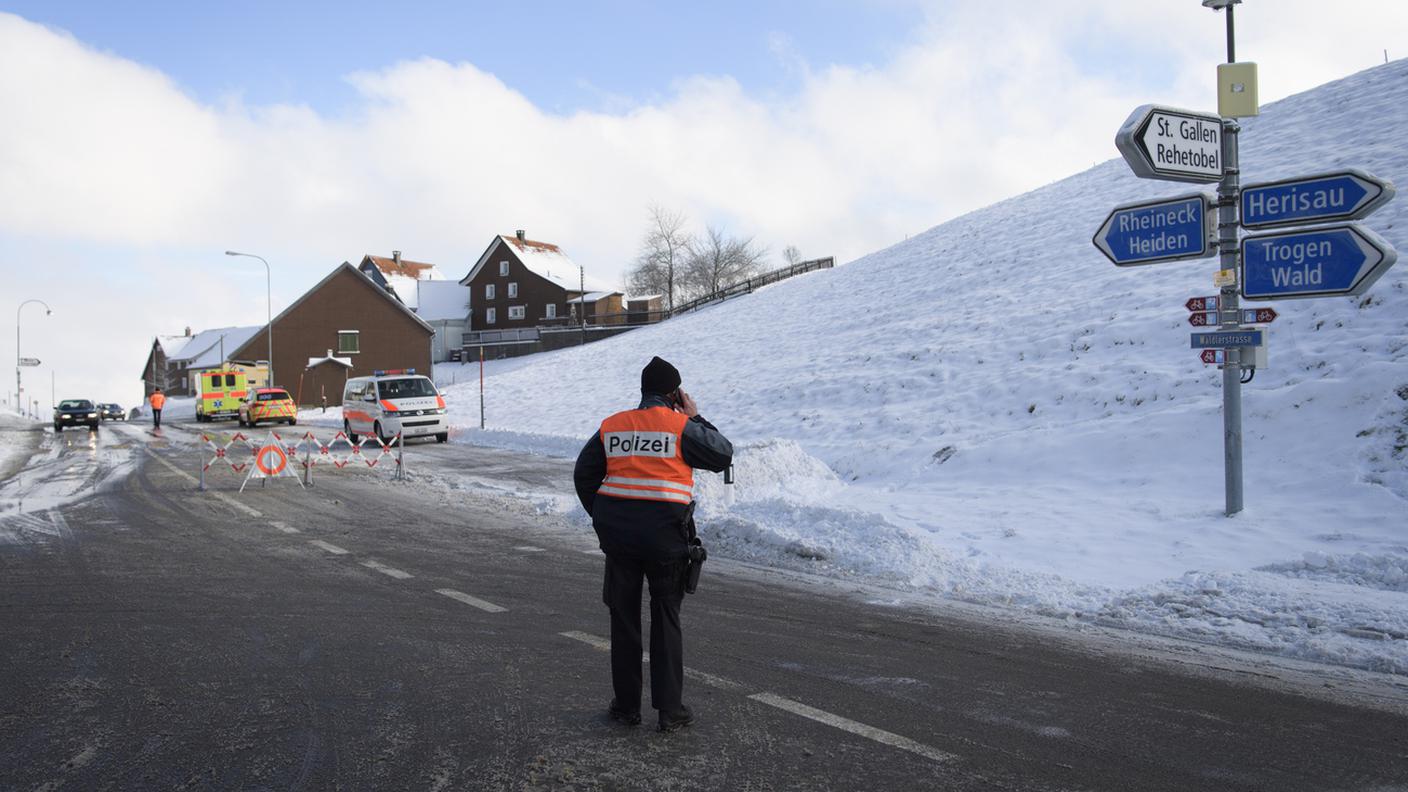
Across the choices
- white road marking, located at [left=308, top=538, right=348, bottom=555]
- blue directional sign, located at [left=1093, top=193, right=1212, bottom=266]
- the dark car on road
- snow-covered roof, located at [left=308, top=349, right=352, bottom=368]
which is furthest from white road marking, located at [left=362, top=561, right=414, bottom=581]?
snow-covered roof, located at [left=308, top=349, right=352, bottom=368]

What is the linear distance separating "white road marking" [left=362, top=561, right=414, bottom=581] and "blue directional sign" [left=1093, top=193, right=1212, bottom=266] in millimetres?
7863

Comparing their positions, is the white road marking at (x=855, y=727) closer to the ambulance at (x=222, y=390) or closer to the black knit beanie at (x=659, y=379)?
the black knit beanie at (x=659, y=379)

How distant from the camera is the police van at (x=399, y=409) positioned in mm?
25469

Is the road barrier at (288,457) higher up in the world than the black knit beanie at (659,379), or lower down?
lower down

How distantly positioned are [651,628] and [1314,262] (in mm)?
7864

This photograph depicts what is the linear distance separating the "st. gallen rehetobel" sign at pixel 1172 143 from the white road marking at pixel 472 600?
7195 mm

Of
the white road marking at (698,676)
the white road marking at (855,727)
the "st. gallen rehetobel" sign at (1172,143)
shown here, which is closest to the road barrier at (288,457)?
the white road marking at (698,676)

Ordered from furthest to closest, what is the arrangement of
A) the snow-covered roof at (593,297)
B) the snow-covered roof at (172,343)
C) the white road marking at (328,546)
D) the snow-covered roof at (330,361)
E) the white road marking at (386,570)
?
the snow-covered roof at (172,343) → the snow-covered roof at (593,297) → the snow-covered roof at (330,361) → the white road marking at (328,546) → the white road marking at (386,570)

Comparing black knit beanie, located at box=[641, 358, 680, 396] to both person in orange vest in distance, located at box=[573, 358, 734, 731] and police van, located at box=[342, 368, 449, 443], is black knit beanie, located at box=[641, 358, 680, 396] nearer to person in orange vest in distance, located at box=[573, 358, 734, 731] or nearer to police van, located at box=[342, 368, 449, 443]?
person in orange vest in distance, located at box=[573, 358, 734, 731]

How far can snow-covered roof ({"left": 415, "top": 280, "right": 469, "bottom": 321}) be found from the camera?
8144 centimetres

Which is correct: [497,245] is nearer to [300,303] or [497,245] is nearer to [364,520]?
[300,303]

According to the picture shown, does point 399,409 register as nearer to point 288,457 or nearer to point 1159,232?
point 288,457

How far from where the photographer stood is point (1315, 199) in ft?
29.6

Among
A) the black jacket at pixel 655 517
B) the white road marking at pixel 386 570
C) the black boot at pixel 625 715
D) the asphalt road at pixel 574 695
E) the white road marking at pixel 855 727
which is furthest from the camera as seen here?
the white road marking at pixel 386 570
